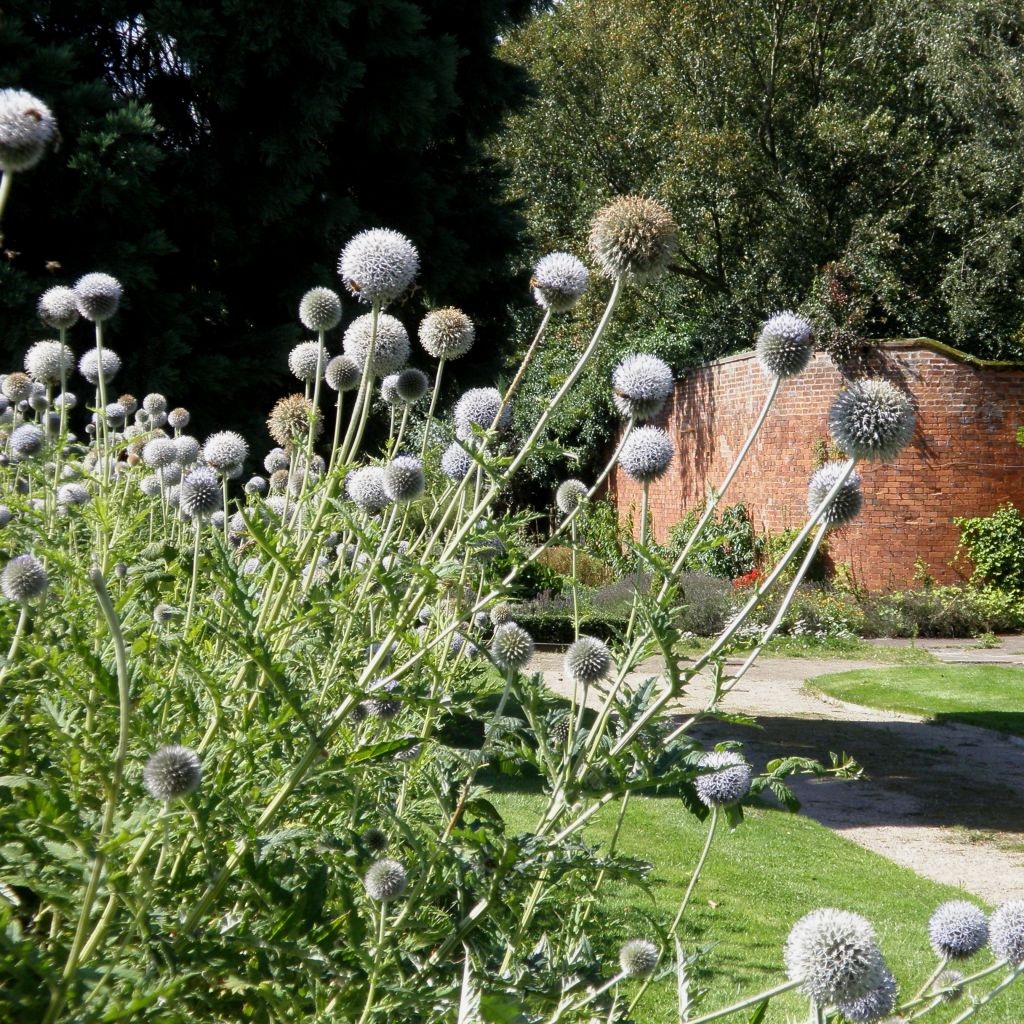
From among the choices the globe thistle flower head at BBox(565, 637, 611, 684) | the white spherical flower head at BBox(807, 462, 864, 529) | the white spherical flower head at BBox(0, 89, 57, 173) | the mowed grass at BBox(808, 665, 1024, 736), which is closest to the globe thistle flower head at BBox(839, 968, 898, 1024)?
the globe thistle flower head at BBox(565, 637, 611, 684)

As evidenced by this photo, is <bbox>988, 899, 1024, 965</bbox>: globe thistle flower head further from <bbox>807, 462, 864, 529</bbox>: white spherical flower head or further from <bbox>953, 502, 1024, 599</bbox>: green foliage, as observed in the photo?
<bbox>953, 502, 1024, 599</bbox>: green foliage

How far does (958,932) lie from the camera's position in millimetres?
2053

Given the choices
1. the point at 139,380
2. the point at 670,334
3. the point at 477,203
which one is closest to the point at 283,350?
the point at 139,380

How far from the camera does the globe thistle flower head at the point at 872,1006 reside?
1.73 meters

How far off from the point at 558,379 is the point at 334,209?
10682 mm

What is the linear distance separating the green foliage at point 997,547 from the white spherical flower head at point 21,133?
46.4 ft

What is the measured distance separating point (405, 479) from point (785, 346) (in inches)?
37.6

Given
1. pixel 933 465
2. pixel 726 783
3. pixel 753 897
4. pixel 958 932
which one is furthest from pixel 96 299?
pixel 933 465

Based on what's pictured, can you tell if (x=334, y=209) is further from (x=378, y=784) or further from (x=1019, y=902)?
(x=1019, y=902)

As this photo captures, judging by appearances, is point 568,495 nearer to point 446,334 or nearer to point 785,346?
point 446,334

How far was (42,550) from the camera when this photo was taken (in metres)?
2.03

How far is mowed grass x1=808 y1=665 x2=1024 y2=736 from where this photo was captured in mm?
9227

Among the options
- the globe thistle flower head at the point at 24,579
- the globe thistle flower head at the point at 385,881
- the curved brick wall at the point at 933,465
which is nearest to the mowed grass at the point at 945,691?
the curved brick wall at the point at 933,465

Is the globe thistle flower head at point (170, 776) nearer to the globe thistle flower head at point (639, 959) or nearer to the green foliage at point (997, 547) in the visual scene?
the globe thistle flower head at point (639, 959)
